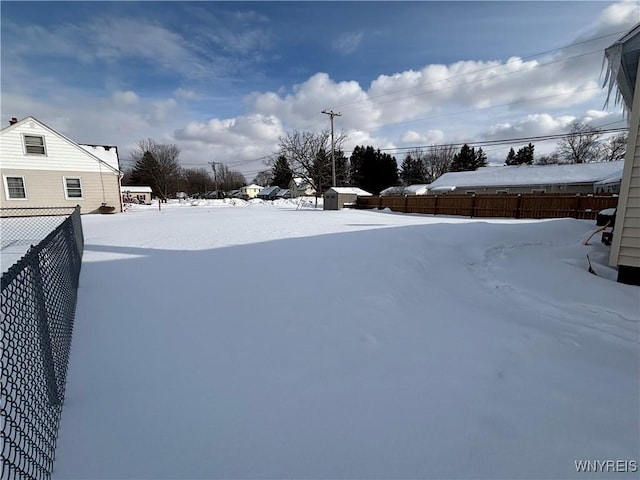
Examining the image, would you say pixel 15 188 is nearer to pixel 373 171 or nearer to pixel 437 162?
pixel 373 171

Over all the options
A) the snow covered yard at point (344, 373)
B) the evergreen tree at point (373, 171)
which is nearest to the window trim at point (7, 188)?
the snow covered yard at point (344, 373)

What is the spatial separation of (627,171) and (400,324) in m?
5.17

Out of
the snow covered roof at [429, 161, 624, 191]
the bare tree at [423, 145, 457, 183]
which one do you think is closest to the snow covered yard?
the snow covered roof at [429, 161, 624, 191]

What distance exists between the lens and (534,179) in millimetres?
26000

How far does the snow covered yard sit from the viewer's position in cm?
177

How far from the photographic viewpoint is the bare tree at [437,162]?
56344 mm

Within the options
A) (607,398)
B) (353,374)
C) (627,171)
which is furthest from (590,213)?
(353,374)

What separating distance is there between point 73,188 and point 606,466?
74.6 feet

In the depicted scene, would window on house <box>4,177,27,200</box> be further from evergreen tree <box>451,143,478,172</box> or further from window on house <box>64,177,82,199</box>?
evergreen tree <box>451,143,478,172</box>

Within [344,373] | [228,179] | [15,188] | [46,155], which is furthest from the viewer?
[228,179]

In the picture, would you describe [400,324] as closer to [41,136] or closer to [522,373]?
[522,373]

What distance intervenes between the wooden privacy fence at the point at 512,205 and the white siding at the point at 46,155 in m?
20.2

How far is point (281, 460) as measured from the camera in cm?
173

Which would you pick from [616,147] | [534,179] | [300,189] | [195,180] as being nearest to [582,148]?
[616,147]
